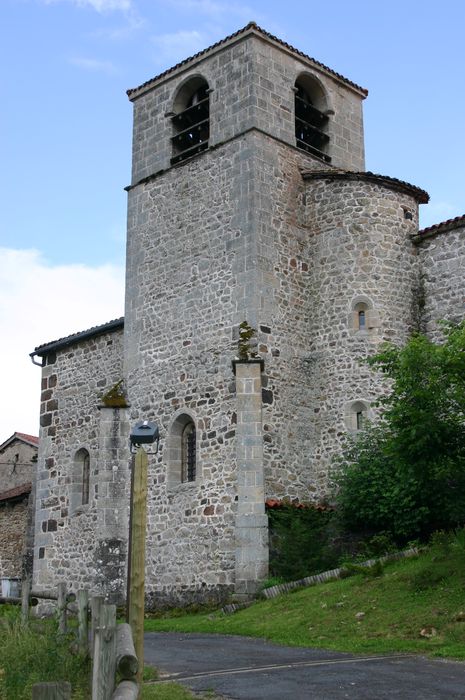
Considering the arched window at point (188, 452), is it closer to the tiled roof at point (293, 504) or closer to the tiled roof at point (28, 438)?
the tiled roof at point (293, 504)

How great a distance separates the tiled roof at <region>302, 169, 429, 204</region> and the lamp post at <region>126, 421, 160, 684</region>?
1209cm

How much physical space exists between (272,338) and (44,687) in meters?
15.8

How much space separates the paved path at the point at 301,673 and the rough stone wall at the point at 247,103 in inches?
499

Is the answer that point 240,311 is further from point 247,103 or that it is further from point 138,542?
point 138,542

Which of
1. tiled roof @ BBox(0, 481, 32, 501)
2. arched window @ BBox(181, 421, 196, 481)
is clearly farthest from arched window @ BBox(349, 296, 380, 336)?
tiled roof @ BBox(0, 481, 32, 501)

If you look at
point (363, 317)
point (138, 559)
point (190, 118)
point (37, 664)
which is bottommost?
point (37, 664)

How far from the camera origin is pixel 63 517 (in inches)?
931

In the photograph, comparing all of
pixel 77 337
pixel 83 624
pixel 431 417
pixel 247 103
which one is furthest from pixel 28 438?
pixel 83 624

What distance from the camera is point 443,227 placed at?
2031cm

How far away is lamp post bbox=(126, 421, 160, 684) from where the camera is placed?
9.07 metres

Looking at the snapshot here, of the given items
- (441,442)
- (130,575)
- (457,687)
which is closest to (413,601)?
(441,442)

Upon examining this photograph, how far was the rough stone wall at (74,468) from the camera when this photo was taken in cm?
2123

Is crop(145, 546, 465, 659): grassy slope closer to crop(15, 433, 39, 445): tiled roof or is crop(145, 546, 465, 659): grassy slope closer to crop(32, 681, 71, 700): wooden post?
crop(32, 681, 71, 700): wooden post

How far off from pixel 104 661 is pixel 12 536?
78.0 ft
